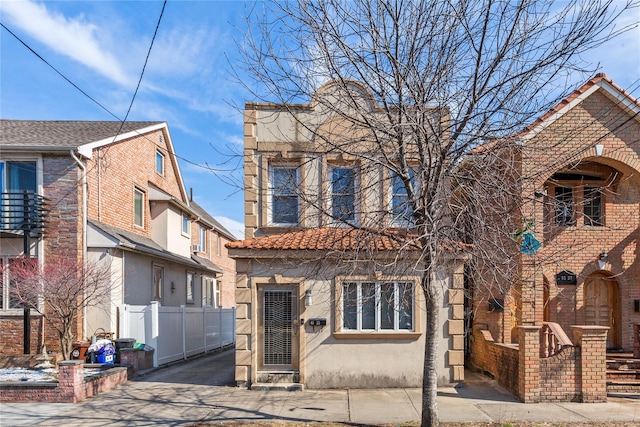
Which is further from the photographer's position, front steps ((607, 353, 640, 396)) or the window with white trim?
front steps ((607, 353, 640, 396))

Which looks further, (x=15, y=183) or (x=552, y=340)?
(x=15, y=183)

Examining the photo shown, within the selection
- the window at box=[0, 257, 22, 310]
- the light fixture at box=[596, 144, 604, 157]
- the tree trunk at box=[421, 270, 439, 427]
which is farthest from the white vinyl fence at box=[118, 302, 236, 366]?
the light fixture at box=[596, 144, 604, 157]

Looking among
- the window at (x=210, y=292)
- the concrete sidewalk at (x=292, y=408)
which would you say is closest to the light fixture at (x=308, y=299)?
the concrete sidewalk at (x=292, y=408)

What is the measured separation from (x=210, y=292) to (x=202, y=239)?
9.24ft

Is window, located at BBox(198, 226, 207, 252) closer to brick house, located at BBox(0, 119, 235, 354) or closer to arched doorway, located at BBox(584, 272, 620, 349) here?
brick house, located at BBox(0, 119, 235, 354)

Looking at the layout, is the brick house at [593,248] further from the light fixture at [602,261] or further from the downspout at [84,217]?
the downspout at [84,217]

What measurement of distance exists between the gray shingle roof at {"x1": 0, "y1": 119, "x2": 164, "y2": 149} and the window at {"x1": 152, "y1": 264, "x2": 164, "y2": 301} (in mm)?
4920

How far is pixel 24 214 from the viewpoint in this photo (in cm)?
1198

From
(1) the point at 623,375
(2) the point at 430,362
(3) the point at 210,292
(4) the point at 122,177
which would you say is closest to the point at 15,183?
(4) the point at 122,177

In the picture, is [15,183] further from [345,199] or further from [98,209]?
[345,199]

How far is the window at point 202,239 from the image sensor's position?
2277 centimetres

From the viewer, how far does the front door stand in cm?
970

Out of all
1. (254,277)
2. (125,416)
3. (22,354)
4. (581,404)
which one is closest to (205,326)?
(22,354)

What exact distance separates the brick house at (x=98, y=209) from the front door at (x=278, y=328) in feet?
17.5
